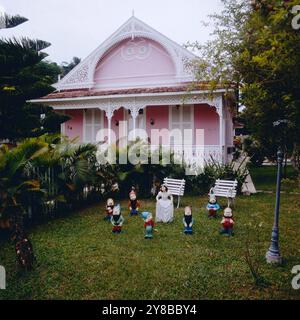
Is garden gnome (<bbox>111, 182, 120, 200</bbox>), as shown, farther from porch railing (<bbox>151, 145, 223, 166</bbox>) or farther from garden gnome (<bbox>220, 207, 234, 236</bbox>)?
garden gnome (<bbox>220, 207, 234, 236</bbox>)

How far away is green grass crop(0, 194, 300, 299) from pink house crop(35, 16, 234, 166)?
6861mm

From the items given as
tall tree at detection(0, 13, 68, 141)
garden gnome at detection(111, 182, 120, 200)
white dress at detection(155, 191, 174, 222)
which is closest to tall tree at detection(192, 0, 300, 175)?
white dress at detection(155, 191, 174, 222)

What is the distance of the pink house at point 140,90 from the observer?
43.8 ft

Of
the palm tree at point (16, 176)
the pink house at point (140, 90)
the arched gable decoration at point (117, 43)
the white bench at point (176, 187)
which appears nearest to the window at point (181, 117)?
the pink house at point (140, 90)

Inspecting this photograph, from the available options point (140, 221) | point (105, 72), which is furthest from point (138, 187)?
point (105, 72)

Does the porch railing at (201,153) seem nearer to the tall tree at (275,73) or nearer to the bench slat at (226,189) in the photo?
the bench slat at (226,189)

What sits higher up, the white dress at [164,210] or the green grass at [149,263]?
the white dress at [164,210]

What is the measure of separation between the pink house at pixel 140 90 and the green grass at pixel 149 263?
6.86 m

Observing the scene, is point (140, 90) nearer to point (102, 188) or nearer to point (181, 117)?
point (181, 117)

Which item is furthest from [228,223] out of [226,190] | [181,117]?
[181,117]

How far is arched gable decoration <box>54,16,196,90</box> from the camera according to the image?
13.7 meters

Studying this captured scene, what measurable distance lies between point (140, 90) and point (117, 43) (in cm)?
349
